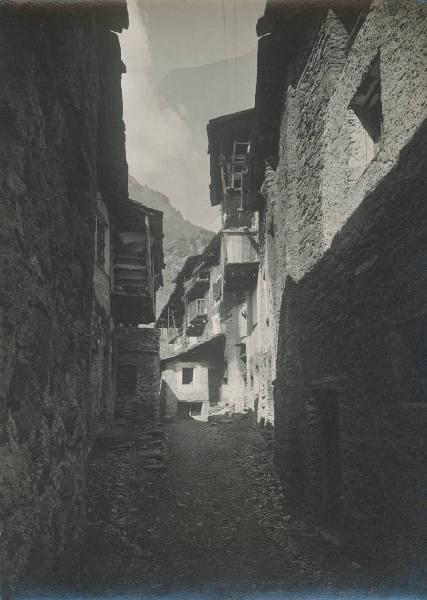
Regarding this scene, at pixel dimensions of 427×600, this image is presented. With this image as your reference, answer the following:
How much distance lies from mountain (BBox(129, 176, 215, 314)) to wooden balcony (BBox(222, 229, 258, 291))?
103ft

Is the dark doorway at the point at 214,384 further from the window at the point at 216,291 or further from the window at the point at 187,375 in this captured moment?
the window at the point at 216,291

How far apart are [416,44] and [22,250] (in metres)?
3.80

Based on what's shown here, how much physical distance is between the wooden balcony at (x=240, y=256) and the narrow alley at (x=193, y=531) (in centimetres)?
920

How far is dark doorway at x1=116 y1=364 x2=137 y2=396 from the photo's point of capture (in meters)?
14.9

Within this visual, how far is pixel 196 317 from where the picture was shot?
28.1 meters

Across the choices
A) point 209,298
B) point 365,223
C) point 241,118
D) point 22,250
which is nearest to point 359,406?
point 365,223

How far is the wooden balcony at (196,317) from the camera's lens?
28103mm

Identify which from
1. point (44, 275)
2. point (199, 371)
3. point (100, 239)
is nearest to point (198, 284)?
point (199, 371)

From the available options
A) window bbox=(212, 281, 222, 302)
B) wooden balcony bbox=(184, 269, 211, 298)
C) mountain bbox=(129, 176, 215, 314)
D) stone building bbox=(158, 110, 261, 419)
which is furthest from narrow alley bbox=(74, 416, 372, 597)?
mountain bbox=(129, 176, 215, 314)

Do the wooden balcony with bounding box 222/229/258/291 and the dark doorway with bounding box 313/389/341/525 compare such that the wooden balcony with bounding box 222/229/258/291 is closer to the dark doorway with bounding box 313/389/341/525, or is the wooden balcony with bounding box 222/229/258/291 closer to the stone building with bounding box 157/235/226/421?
the stone building with bounding box 157/235/226/421

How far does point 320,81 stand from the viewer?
20.9 feet

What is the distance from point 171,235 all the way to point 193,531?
69429 mm

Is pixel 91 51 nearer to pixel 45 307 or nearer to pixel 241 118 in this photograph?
pixel 45 307

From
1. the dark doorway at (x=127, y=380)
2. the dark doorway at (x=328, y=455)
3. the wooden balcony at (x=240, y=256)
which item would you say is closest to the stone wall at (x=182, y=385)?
the wooden balcony at (x=240, y=256)
